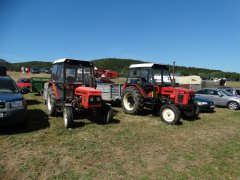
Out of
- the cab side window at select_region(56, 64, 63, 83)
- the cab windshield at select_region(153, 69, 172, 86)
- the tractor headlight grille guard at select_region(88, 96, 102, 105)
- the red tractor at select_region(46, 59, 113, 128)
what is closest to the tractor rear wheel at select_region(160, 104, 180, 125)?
the cab windshield at select_region(153, 69, 172, 86)

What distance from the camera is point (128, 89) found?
9242 mm

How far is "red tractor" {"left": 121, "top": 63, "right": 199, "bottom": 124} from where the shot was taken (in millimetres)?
7984

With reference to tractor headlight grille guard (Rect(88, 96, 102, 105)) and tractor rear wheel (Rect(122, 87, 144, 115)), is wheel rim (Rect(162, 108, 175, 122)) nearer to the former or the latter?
tractor rear wheel (Rect(122, 87, 144, 115))

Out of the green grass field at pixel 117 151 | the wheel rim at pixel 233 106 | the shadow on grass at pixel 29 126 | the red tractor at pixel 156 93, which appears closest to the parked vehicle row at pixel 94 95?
the red tractor at pixel 156 93

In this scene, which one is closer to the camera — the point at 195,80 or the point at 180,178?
the point at 180,178

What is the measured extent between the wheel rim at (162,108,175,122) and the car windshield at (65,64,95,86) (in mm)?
2966

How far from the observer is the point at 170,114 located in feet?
25.2

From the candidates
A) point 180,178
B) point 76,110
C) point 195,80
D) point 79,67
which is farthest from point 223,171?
point 195,80

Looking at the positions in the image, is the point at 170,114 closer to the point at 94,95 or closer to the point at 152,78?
the point at 152,78

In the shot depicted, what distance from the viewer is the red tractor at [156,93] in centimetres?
798

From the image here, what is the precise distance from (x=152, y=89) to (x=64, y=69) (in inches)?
146

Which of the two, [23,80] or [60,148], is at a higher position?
[23,80]

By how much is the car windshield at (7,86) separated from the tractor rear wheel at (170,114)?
5295 mm

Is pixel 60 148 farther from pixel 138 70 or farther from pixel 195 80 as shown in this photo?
pixel 195 80
